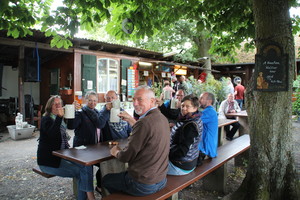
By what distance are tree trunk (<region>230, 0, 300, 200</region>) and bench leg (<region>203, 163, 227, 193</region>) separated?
2.16ft

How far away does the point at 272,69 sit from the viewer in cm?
273

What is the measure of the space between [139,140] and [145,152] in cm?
12

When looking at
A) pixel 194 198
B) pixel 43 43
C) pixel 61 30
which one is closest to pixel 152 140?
pixel 194 198

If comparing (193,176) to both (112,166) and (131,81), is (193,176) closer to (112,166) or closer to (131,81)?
(112,166)

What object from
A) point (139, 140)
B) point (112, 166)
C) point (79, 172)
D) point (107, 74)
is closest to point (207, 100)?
point (112, 166)

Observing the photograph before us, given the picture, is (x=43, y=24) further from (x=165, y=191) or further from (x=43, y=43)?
(x=43, y=43)

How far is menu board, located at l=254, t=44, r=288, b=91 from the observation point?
2.66 m

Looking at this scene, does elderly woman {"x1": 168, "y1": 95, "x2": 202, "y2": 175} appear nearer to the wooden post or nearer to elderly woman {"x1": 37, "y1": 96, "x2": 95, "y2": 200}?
elderly woman {"x1": 37, "y1": 96, "x2": 95, "y2": 200}

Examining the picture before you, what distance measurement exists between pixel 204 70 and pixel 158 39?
3.58 metres

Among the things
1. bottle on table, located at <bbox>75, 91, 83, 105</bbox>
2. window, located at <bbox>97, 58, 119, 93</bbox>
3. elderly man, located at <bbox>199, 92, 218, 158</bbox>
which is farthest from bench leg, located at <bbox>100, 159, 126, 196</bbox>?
window, located at <bbox>97, 58, 119, 93</bbox>

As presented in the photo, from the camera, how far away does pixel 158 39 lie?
1530 cm

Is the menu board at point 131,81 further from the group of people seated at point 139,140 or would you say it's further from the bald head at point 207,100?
the bald head at point 207,100

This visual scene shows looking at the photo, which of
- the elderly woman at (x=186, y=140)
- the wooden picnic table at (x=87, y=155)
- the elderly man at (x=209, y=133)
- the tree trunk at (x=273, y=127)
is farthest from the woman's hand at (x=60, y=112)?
the tree trunk at (x=273, y=127)

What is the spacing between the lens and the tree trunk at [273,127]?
8.70 feet
